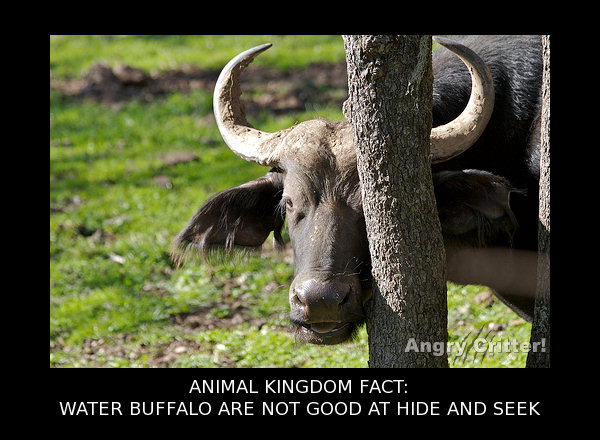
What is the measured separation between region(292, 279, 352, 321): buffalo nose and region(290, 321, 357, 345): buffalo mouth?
0.12 meters

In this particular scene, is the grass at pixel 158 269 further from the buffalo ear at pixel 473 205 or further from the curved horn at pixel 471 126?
the curved horn at pixel 471 126

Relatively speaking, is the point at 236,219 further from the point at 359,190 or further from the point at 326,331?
the point at 326,331

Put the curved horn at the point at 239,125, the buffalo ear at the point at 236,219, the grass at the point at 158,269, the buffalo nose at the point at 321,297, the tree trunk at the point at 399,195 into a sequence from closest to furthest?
the tree trunk at the point at 399,195 < the buffalo nose at the point at 321,297 < the curved horn at the point at 239,125 < the buffalo ear at the point at 236,219 < the grass at the point at 158,269

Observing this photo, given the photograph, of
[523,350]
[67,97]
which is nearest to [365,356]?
[523,350]

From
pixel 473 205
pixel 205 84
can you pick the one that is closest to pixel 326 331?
pixel 473 205

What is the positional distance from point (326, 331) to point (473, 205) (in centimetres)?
113

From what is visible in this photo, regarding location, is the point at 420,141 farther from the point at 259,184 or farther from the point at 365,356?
the point at 365,356

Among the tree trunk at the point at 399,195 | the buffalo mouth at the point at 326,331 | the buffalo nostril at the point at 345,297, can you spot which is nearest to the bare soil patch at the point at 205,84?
the buffalo mouth at the point at 326,331

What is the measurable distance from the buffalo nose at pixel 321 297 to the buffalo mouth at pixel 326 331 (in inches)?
4.6

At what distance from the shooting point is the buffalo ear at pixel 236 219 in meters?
5.10

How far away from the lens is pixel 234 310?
746cm

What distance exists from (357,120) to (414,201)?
47 centimetres

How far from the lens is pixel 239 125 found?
516 cm

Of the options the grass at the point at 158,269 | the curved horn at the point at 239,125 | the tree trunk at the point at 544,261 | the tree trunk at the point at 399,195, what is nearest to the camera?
the tree trunk at the point at 399,195
